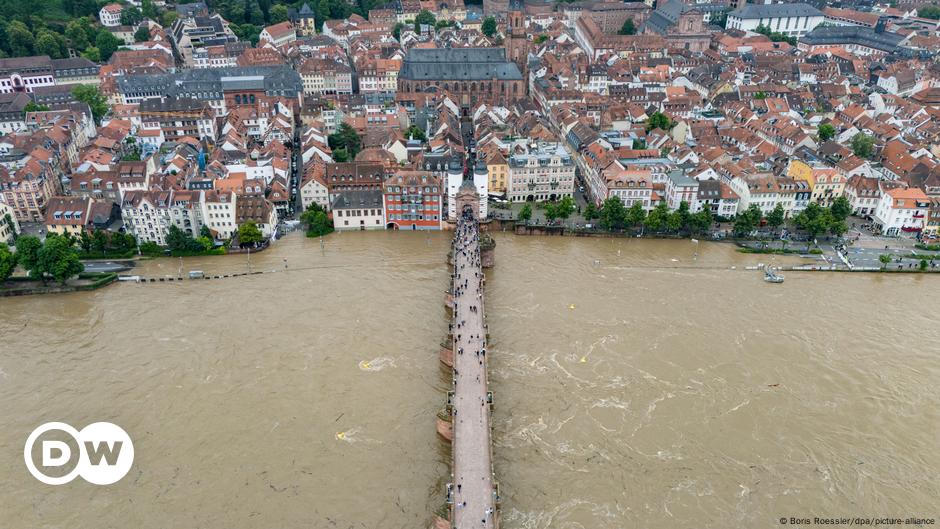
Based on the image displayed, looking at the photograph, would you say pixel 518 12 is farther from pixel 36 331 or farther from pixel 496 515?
pixel 496 515

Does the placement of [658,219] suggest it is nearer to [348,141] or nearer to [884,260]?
[884,260]

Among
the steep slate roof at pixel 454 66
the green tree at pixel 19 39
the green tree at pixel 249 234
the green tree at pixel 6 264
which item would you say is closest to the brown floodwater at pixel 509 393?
the green tree at pixel 249 234

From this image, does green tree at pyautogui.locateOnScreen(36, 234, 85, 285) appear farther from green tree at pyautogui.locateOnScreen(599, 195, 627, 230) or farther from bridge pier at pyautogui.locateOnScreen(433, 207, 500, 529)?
green tree at pyautogui.locateOnScreen(599, 195, 627, 230)

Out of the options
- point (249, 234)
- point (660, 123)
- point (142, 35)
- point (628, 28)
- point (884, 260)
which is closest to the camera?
point (884, 260)

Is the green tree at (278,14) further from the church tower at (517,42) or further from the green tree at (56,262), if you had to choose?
the green tree at (56,262)

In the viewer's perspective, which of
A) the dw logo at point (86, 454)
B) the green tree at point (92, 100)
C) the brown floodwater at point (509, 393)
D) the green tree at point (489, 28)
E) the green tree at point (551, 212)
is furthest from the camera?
the green tree at point (489, 28)

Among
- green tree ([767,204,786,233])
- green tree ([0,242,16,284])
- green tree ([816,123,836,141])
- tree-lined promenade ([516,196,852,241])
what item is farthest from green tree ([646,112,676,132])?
green tree ([0,242,16,284])

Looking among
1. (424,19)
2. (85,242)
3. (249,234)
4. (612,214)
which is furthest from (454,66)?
(85,242)
